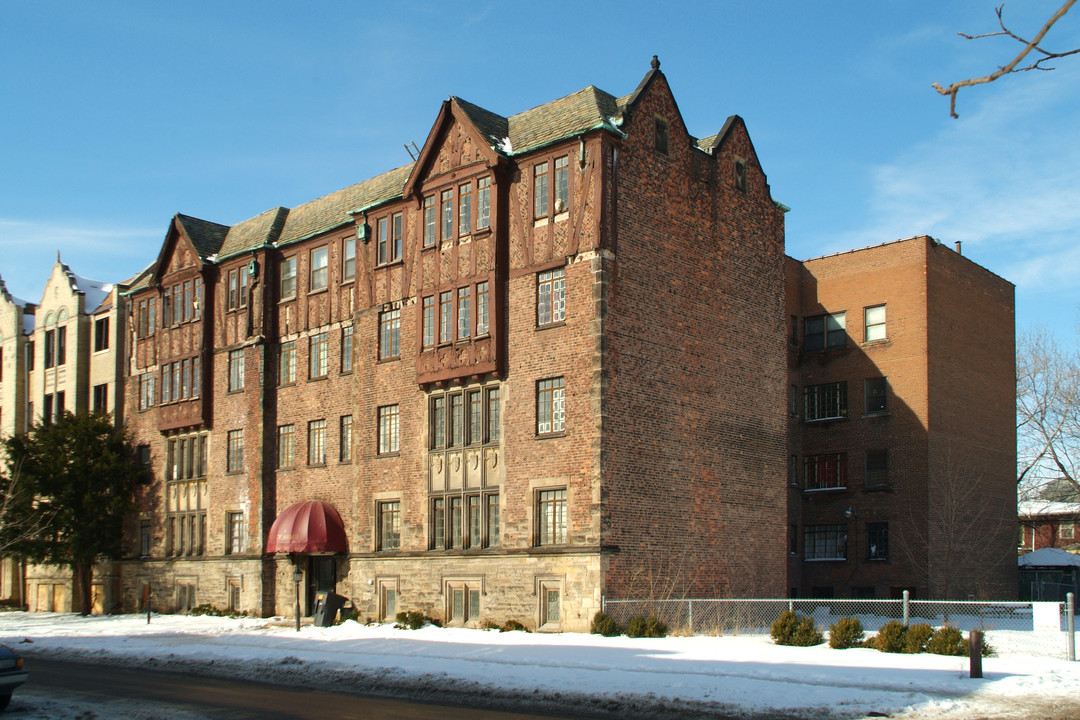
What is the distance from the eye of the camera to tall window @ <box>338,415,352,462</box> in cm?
3884

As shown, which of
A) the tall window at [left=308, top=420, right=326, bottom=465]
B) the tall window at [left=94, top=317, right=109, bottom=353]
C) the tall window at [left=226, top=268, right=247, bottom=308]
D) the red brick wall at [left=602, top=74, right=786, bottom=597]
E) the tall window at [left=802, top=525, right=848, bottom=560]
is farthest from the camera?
the tall window at [left=94, top=317, right=109, bottom=353]

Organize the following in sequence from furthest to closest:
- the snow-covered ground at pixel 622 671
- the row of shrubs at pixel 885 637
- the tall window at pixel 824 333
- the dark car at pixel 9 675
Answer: the tall window at pixel 824 333 → the row of shrubs at pixel 885 637 → the dark car at pixel 9 675 → the snow-covered ground at pixel 622 671

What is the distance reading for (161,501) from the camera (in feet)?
153

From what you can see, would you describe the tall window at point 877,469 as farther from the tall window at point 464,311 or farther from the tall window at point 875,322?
the tall window at point 464,311

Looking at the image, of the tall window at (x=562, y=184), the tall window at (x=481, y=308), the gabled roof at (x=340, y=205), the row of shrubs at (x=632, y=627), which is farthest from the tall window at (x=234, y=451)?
the row of shrubs at (x=632, y=627)

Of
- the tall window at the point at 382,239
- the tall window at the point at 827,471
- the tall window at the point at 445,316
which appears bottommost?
the tall window at the point at 827,471

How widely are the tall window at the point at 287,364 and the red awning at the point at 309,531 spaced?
17.3 feet

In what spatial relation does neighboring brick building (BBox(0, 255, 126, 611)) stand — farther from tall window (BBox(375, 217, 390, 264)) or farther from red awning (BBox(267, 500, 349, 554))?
tall window (BBox(375, 217, 390, 264))

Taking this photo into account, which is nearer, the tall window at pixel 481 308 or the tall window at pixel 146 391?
the tall window at pixel 481 308

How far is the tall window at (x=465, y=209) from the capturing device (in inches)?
→ 1329

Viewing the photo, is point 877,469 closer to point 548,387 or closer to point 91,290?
point 548,387

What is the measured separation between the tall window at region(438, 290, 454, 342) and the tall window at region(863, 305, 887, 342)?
19.6 m

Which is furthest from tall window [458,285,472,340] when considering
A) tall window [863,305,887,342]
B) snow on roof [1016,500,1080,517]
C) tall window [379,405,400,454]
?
snow on roof [1016,500,1080,517]

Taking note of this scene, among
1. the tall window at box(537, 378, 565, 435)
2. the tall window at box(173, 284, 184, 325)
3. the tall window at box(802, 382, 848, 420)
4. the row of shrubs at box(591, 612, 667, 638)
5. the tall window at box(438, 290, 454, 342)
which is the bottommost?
the row of shrubs at box(591, 612, 667, 638)
